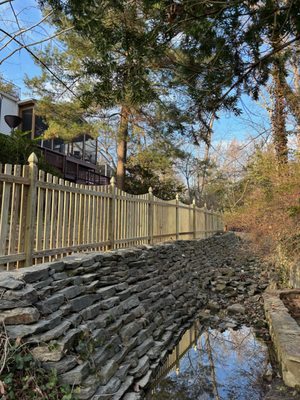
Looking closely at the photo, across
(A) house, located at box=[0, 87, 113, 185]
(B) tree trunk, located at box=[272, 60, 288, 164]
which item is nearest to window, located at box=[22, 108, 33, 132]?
(A) house, located at box=[0, 87, 113, 185]

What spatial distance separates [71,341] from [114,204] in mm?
3225

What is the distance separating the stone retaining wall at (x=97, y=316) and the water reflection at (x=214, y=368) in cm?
22

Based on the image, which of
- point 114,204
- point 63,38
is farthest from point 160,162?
point 114,204

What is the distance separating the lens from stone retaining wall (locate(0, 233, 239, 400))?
285cm

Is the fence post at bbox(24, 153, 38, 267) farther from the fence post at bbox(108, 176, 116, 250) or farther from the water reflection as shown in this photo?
the fence post at bbox(108, 176, 116, 250)

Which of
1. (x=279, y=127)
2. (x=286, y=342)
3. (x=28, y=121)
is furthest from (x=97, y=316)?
(x=28, y=121)

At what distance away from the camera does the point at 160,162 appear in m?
12.8

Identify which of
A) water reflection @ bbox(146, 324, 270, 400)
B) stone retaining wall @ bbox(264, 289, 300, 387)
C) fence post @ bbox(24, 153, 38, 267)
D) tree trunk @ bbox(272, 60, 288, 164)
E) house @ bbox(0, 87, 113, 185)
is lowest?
water reflection @ bbox(146, 324, 270, 400)

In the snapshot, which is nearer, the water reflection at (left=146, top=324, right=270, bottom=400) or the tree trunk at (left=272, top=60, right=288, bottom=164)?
the water reflection at (left=146, top=324, right=270, bottom=400)

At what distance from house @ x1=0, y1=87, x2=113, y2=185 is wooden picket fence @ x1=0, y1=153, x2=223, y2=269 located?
844 centimetres

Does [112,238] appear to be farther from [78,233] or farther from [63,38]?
[63,38]

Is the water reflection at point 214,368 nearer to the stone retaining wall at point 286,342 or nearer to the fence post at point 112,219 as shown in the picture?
the stone retaining wall at point 286,342

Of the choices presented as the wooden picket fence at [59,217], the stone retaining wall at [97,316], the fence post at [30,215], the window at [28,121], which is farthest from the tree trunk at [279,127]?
the window at [28,121]

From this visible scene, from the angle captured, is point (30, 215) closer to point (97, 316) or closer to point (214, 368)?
point (97, 316)
